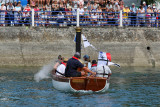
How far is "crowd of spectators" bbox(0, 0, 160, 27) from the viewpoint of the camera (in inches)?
1216

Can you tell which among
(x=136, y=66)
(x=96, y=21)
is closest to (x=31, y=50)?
(x=96, y=21)

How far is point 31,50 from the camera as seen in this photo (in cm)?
3056

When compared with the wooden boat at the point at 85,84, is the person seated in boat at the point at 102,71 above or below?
above

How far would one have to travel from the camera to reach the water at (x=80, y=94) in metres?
18.7

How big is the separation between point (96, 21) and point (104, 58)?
8767 millimetres

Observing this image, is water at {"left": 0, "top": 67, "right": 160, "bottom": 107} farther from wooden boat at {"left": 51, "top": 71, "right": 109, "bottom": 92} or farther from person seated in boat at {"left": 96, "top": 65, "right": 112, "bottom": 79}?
person seated in boat at {"left": 96, "top": 65, "right": 112, "bottom": 79}

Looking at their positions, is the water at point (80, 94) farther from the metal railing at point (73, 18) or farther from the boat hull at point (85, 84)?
the metal railing at point (73, 18)

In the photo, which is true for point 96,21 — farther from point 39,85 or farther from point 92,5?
point 39,85

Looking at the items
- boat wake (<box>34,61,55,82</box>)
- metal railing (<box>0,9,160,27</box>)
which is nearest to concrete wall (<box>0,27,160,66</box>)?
metal railing (<box>0,9,160,27</box>)

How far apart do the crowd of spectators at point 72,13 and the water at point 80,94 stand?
15.8ft

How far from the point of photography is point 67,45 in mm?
30797

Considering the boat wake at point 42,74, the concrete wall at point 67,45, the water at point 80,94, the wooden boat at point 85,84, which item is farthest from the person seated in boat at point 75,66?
the concrete wall at point 67,45

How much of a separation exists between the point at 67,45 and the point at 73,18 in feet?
5.46

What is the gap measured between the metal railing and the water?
4.66 m
